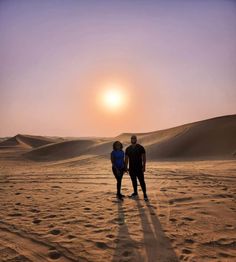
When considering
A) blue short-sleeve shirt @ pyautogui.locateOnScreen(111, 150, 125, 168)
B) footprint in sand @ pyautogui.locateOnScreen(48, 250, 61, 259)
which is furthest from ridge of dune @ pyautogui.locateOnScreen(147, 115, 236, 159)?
footprint in sand @ pyautogui.locateOnScreen(48, 250, 61, 259)

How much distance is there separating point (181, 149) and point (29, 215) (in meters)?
19.0

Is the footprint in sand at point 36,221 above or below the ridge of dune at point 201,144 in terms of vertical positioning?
below

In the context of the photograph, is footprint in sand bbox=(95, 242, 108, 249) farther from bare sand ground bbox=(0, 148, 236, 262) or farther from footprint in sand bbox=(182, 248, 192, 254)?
footprint in sand bbox=(182, 248, 192, 254)

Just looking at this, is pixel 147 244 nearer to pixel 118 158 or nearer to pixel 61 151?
pixel 118 158

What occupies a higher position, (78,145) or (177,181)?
Answer: (78,145)

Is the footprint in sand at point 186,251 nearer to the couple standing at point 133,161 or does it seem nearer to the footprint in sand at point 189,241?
the footprint in sand at point 189,241

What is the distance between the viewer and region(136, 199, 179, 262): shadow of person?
13.1 ft

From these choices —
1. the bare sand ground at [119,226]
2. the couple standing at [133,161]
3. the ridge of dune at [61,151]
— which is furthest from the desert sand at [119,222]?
the ridge of dune at [61,151]

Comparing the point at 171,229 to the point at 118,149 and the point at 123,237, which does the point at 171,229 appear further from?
the point at 118,149

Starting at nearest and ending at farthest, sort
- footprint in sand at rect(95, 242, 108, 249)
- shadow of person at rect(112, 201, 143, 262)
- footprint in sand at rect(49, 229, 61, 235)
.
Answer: shadow of person at rect(112, 201, 143, 262)
footprint in sand at rect(95, 242, 108, 249)
footprint in sand at rect(49, 229, 61, 235)

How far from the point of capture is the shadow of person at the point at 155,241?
4004 millimetres

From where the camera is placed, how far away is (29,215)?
6.25 metres

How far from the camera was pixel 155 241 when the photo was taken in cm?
458

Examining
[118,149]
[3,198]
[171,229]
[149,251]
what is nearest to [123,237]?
[149,251]
